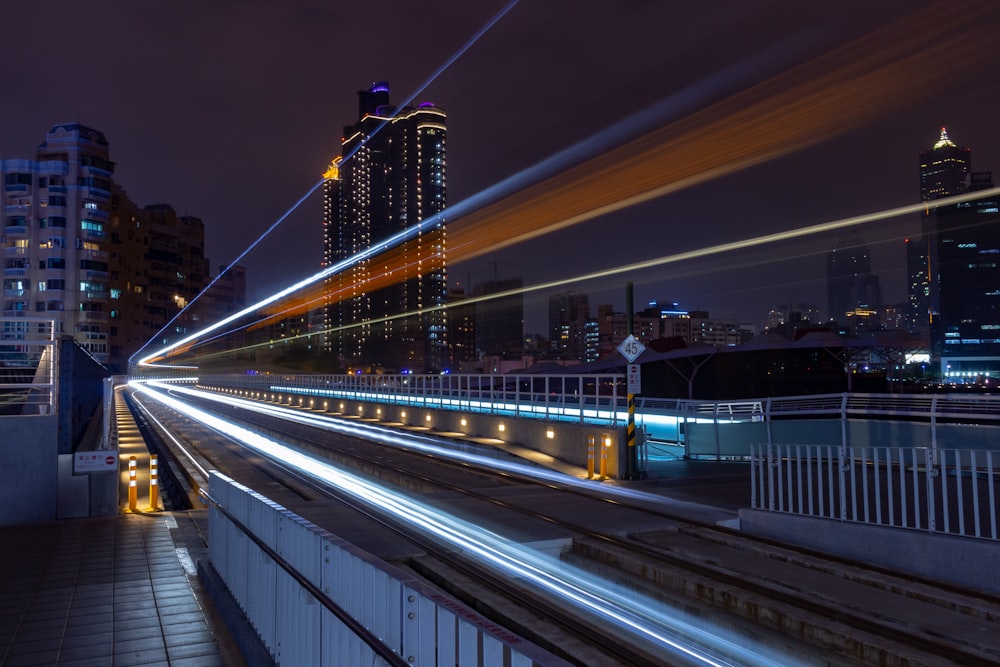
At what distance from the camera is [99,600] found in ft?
26.0

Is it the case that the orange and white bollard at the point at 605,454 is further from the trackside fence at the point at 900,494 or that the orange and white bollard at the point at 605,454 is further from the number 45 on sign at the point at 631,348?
the trackside fence at the point at 900,494

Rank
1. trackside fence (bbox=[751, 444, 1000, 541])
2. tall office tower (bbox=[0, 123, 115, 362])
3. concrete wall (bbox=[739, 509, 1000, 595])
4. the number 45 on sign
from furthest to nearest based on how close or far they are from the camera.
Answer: tall office tower (bbox=[0, 123, 115, 362]), the number 45 on sign, trackside fence (bbox=[751, 444, 1000, 541]), concrete wall (bbox=[739, 509, 1000, 595])

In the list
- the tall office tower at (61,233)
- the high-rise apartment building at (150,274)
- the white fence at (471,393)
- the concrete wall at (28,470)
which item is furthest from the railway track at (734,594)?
the high-rise apartment building at (150,274)

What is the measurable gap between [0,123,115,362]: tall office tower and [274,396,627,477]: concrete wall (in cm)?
7931

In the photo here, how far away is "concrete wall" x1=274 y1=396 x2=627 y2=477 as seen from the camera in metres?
17.6

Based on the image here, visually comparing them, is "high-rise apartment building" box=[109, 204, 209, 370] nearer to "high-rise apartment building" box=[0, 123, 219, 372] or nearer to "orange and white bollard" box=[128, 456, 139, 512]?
"high-rise apartment building" box=[0, 123, 219, 372]

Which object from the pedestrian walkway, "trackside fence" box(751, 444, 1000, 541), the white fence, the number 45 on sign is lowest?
the pedestrian walkway

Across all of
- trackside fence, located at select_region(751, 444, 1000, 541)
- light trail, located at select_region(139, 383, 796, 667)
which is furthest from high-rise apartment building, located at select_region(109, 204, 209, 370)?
trackside fence, located at select_region(751, 444, 1000, 541)

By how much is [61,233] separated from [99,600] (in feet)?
357

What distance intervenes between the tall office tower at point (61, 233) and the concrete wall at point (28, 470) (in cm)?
9522

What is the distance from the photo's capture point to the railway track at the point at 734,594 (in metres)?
6.54

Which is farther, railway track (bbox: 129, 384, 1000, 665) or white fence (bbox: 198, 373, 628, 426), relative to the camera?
white fence (bbox: 198, 373, 628, 426)

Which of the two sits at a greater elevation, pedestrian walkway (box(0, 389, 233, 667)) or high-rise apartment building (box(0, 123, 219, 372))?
high-rise apartment building (box(0, 123, 219, 372))

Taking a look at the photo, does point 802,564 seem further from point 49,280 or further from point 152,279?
point 152,279
